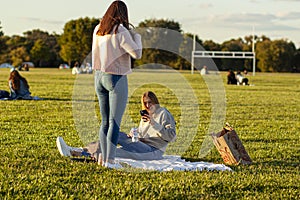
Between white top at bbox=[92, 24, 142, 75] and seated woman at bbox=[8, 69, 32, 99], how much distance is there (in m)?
10.5

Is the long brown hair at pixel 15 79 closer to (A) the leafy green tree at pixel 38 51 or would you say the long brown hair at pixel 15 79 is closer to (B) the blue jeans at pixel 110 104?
(B) the blue jeans at pixel 110 104

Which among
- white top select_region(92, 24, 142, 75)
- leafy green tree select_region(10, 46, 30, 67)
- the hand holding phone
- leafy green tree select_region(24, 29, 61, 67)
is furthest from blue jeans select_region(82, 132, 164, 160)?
leafy green tree select_region(24, 29, 61, 67)

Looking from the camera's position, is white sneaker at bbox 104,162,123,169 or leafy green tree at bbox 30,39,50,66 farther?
leafy green tree at bbox 30,39,50,66

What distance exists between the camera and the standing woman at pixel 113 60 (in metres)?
6.29

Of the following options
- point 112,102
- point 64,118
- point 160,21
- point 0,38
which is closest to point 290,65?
point 160,21

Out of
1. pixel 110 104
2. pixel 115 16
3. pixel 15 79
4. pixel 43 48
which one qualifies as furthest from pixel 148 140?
pixel 43 48

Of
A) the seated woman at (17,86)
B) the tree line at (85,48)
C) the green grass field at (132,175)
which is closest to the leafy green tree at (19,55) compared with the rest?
the tree line at (85,48)

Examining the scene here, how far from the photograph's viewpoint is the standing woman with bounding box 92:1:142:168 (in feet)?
20.6

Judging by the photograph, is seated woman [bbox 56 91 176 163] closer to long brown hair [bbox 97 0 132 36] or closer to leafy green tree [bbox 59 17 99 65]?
long brown hair [bbox 97 0 132 36]

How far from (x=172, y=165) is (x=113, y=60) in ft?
4.87

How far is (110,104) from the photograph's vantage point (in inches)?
251

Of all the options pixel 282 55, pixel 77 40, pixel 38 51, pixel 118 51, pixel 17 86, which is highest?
pixel 77 40

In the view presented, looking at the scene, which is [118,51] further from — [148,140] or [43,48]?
[43,48]

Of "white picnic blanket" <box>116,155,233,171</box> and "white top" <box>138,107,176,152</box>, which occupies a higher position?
"white top" <box>138,107,176,152</box>
